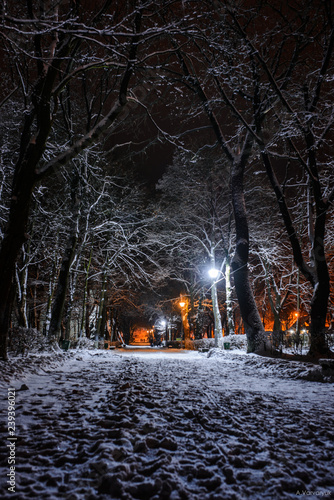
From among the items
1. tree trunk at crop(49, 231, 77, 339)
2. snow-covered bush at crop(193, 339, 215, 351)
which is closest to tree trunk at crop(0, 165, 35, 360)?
tree trunk at crop(49, 231, 77, 339)

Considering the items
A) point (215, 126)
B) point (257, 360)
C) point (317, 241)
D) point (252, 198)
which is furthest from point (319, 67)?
point (257, 360)

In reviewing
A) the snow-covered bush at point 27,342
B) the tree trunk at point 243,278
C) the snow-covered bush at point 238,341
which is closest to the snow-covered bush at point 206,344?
the snow-covered bush at point 238,341

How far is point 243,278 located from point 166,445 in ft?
26.7

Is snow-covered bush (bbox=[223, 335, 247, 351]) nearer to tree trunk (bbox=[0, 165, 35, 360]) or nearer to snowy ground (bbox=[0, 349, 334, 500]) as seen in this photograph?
snowy ground (bbox=[0, 349, 334, 500])

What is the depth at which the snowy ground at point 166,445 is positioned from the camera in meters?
1.38

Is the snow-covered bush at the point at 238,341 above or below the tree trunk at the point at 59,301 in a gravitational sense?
below

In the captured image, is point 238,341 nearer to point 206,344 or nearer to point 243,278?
point 206,344

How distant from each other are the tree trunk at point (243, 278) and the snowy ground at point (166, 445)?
216 inches

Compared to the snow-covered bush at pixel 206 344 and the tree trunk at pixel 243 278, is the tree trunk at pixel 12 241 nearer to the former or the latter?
the tree trunk at pixel 243 278

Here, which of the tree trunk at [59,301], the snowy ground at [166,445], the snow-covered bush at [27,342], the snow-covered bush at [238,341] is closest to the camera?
the snowy ground at [166,445]

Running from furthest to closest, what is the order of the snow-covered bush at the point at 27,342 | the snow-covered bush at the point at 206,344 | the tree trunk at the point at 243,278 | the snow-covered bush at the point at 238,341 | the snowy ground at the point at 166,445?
the snow-covered bush at the point at 206,344 < the snow-covered bush at the point at 238,341 < the tree trunk at the point at 243,278 < the snow-covered bush at the point at 27,342 < the snowy ground at the point at 166,445

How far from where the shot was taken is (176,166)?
15555 mm

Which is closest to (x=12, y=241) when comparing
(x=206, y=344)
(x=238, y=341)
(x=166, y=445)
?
(x=166, y=445)

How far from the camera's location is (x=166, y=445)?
1862mm
